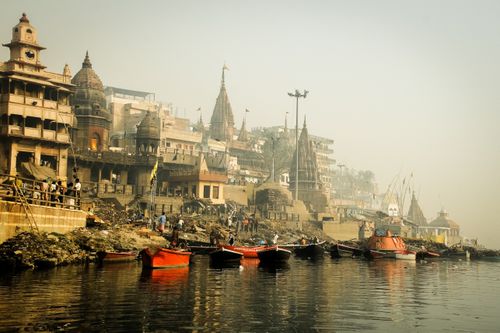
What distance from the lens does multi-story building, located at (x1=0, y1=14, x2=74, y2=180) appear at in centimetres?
5438

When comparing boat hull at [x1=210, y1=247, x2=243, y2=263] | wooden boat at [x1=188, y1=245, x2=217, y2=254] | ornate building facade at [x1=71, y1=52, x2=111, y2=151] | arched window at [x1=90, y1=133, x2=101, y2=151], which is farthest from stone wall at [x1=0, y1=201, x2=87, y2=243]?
arched window at [x1=90, y1=133, x2=101, y2=151]

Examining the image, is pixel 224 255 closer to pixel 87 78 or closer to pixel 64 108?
pixel 64 108

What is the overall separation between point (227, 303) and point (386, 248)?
3963 cm

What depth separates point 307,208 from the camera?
102 m

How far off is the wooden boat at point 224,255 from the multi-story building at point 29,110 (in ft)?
71.5

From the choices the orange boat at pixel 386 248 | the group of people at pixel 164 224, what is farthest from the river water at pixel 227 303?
the orange boat at pixel 386 248

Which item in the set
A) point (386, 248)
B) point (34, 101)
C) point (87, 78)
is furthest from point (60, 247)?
point (87, 78)

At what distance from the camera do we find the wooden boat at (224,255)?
39.6m

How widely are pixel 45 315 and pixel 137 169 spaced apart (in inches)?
2123

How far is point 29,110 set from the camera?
5562cm

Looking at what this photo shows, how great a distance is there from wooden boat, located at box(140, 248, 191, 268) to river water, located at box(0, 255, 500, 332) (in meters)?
0.52

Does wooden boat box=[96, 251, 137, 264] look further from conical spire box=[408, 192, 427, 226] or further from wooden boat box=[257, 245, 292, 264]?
conical spire box=[408, 192, 427, 226]


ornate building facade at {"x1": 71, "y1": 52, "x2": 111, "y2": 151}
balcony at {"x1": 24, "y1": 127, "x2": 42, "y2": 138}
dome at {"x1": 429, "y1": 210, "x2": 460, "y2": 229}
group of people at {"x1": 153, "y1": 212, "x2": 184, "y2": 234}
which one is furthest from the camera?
dome at {"x1": 429, "y1": 210, "x2": 460, "y2": 229}

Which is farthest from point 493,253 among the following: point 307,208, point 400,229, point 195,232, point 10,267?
point 10,267
